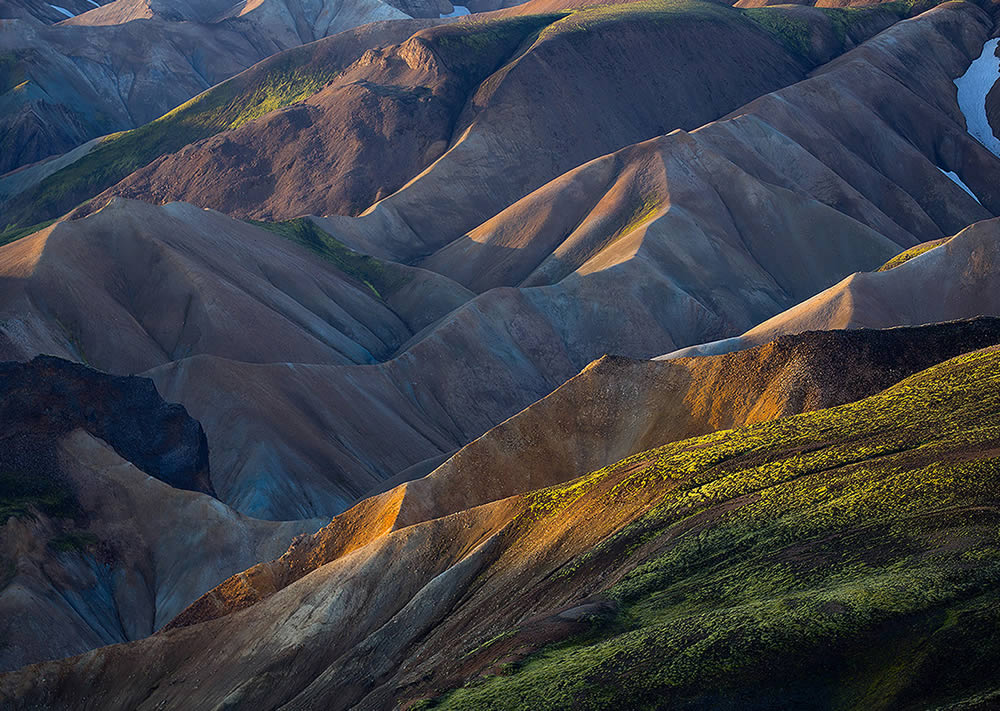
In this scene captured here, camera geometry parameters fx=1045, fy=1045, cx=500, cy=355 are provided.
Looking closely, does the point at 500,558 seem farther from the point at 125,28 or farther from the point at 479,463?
the point at 125,28

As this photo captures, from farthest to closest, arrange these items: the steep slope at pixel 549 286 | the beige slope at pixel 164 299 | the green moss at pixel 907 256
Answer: the green moss at pixel 907 256
the beige slope at pixel 164 299
the steep slope at pixel 549 286

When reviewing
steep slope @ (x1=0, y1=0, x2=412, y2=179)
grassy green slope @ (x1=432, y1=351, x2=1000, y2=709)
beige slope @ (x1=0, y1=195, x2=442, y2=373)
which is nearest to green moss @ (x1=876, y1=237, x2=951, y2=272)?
beige slope @ (x1=0, y1=195, x2=442, y2=373)

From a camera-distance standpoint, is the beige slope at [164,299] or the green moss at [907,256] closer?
the beige slope at [164,299]

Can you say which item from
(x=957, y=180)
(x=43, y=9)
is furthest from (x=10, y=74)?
(x=957, y=180)

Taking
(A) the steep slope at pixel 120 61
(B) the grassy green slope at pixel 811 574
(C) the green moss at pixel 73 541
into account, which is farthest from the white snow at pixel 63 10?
(B) the grassy green slope at pixel 811 574

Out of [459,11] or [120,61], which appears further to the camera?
[459,11]

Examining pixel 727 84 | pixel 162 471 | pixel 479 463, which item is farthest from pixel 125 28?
pixel 479 463

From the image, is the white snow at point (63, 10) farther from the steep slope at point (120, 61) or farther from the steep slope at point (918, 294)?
the steep slope at point (918, 294)

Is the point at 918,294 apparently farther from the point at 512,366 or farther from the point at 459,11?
the point at 459,11
